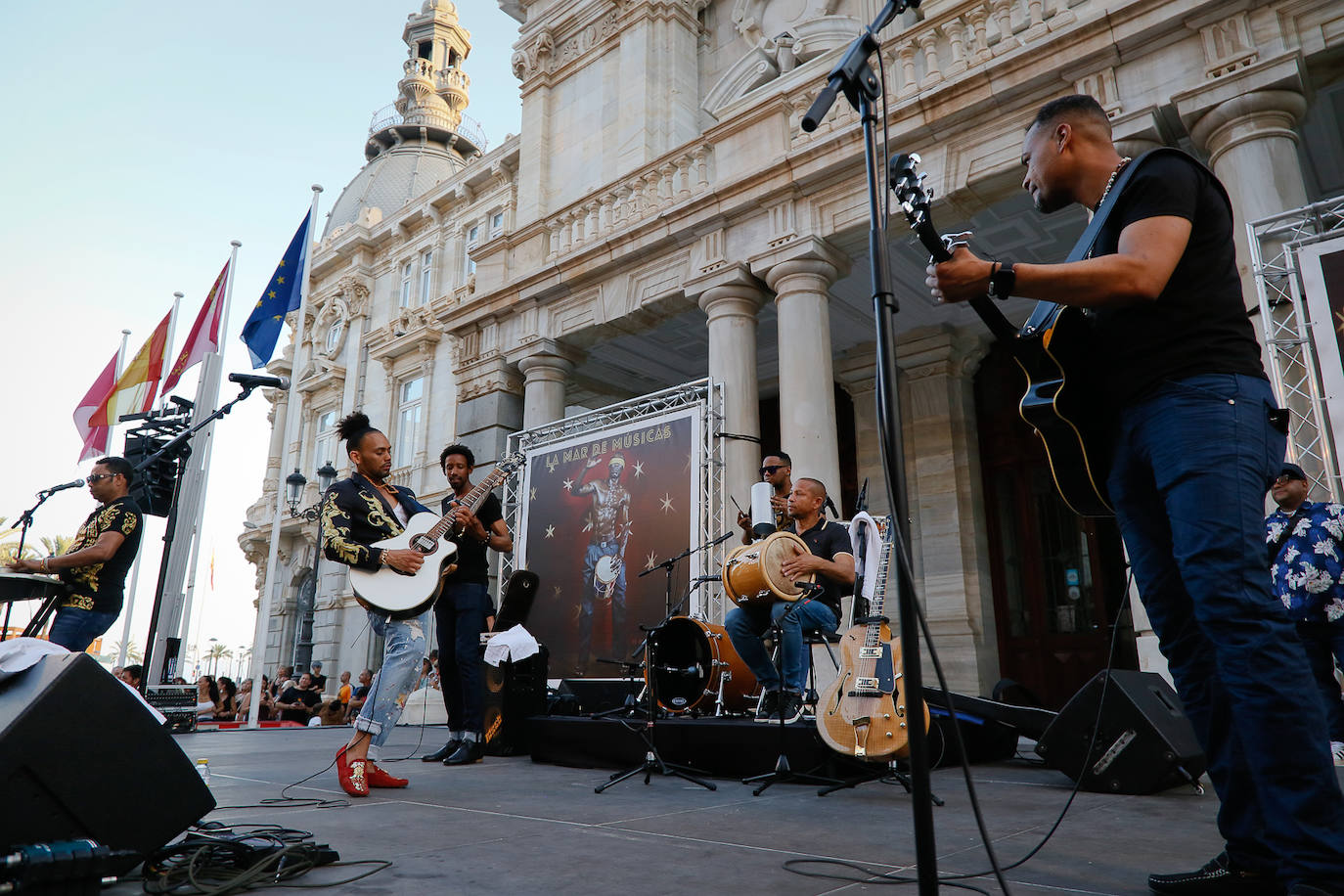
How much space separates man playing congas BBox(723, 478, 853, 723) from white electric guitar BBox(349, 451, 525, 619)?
2247mm

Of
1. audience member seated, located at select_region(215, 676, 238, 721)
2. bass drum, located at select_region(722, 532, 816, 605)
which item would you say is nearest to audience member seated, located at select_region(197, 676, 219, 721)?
audience member seated, located at select_region(215, 676, 238, 721)

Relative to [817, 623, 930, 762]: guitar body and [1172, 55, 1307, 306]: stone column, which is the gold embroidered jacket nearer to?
Answer: [817, 623, 930, 762]: guitar body

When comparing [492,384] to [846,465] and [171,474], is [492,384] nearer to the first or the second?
[171,474]

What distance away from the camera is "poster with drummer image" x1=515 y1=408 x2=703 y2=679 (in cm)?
1122

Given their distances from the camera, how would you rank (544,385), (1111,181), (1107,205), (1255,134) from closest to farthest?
(1107,205) < (1111,181) < (1255,134) < (544,385)

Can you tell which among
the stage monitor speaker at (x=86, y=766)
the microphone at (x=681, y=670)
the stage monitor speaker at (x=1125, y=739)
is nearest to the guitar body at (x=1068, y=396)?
the stage monitor speaker at (x=1125, y=739)

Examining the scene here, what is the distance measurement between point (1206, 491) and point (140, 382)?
18.2m

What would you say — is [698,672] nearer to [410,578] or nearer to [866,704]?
[866,704]

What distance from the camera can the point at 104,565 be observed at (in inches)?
221

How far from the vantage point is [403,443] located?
2302cm

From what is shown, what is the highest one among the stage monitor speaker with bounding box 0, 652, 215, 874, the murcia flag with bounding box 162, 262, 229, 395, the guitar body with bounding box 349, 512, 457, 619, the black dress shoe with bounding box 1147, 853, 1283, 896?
the murcia flag with bounding box 162, 262, 229, 395

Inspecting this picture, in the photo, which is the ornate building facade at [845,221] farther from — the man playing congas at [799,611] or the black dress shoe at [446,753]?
the black dress shoe at [446,753]

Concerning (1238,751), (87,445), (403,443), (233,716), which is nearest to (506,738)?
(1238,751)

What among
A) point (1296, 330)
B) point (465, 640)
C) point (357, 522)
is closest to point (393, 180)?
point (465, 640)
